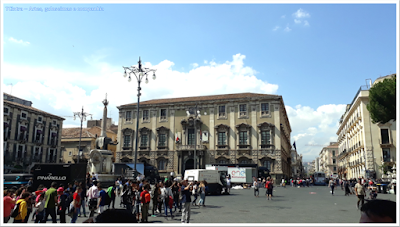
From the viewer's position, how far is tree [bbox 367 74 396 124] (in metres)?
29.3

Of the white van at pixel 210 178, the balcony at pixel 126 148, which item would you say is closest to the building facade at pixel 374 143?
the white van at pixel 210 178

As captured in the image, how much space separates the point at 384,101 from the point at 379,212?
3295 centimetres

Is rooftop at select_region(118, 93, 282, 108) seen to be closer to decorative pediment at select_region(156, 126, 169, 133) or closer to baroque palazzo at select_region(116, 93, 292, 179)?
baroque palazzo at select_region(116, 93, 292, 179)

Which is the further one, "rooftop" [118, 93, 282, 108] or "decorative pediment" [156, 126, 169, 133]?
"decorative pediment" [156, 126, 169, 133]

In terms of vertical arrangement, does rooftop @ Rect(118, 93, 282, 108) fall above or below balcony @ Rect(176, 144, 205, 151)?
above

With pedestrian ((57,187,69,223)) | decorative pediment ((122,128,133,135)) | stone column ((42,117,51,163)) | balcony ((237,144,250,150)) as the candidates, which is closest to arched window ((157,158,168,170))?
decorative pediment ((122,128,133,135))

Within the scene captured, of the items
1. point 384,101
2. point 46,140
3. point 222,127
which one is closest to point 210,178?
point 384,101

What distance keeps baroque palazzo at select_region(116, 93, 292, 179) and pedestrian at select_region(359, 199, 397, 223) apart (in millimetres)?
38660

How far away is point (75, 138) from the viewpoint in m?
56.0

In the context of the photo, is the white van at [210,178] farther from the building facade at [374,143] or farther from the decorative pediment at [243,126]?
the building facade at [374,143]


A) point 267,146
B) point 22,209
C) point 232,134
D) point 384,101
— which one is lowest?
point 22,209

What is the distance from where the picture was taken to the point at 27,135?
4312cm

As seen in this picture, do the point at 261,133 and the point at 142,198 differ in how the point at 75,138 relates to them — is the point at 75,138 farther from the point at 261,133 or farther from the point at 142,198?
the point at 142,198

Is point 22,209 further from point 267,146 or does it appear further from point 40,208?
point 267,146
